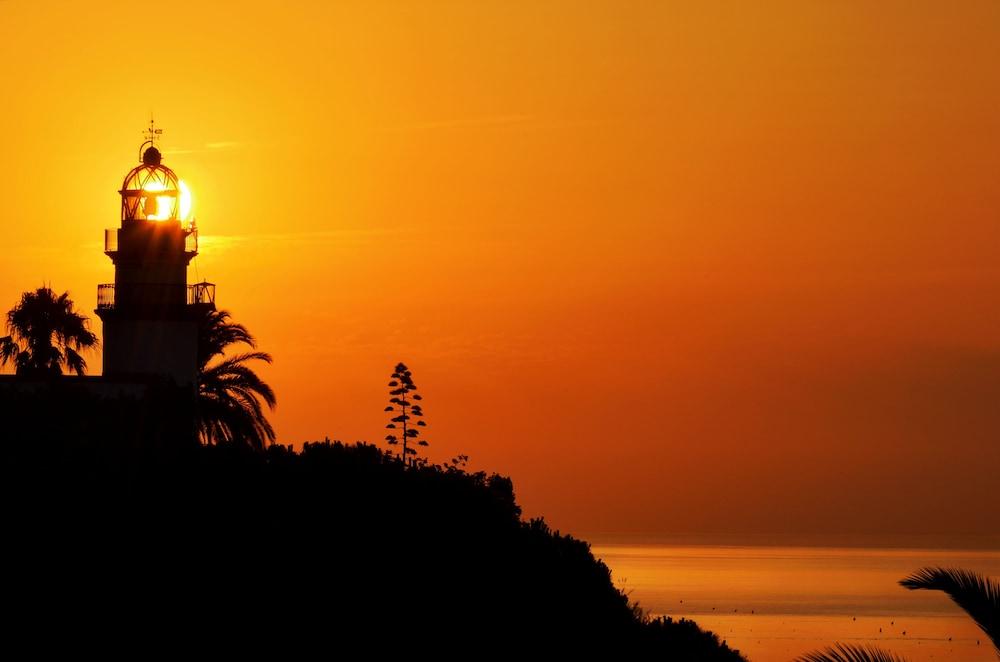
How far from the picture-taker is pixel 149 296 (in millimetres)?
48188

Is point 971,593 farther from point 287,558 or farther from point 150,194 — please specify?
point 150,194

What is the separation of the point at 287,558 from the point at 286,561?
12 centimetres

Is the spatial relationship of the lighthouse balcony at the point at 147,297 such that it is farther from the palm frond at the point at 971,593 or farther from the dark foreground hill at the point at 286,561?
the palm frond at the point at 971,593

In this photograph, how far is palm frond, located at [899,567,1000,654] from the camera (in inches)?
858

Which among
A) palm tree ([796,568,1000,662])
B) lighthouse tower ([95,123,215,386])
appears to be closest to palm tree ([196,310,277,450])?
lighthouse tower ([95,123,215,386])

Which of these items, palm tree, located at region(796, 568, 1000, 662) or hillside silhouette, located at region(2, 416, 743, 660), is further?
hillside silhouette, located at region(2, 416, 743, 660)

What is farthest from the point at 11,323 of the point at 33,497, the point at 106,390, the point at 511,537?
the point at 511,537

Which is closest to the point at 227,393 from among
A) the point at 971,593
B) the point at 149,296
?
the point at 149,296

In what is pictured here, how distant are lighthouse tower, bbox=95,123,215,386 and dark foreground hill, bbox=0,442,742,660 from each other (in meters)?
11.6

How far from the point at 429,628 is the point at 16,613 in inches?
308

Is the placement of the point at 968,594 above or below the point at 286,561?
below

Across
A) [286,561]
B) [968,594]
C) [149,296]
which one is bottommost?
[968,594]

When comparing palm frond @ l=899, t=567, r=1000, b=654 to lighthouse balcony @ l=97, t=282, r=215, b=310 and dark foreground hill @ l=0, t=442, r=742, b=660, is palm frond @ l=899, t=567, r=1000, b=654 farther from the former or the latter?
lighthouse balcony @ l=97, t=282, r=215, b=310

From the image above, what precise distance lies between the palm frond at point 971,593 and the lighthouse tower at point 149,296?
30130 mm
